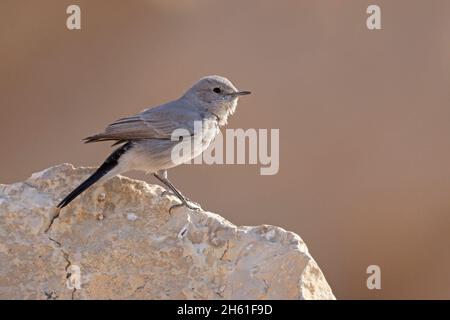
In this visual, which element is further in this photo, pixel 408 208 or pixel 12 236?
pixel 408 208

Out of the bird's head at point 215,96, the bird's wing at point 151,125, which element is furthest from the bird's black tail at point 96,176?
the bird's head at point 215,96

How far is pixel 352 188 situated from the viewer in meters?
11.3

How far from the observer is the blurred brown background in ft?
36.9

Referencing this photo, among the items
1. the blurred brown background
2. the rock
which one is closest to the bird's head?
the rock

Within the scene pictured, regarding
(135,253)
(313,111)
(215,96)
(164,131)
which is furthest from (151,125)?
(313,111)

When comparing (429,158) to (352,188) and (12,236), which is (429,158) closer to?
(352,188)

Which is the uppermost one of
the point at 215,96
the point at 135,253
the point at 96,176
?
the point at 215,96

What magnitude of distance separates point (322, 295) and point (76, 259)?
152 centimetres

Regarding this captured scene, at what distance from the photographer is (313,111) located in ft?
37.8

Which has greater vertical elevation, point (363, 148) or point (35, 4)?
point (35, 4)

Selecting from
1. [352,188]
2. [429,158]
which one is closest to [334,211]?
[352,188]

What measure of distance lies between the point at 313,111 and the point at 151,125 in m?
5.64

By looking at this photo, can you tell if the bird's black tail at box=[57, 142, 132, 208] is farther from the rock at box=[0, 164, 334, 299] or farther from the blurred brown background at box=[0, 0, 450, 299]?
the blurred brown background at box=[0, 0, 450, 299]

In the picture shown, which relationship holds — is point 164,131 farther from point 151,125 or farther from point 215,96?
point 215,96
